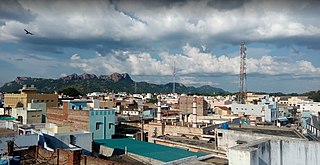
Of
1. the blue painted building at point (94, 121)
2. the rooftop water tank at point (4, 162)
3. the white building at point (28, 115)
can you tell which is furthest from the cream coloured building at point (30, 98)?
the rooftop water tank at point (4, 162)

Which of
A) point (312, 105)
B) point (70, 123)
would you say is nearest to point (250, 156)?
point (70, 123)

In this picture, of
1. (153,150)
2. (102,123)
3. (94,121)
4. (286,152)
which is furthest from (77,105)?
(286,152)

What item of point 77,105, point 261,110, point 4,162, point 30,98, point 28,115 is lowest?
point 261,110

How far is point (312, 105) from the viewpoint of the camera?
68.1 meters

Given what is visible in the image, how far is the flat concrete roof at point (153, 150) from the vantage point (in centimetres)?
1806

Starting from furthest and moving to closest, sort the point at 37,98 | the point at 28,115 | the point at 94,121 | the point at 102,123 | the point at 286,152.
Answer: the point at 37,98 < the point at 28,115 < the point at 102,123 < the point at 94,121 < the point at 286,152

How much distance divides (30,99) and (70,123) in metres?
18.8

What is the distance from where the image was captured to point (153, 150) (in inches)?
789

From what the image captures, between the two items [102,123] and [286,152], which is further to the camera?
[102,123]

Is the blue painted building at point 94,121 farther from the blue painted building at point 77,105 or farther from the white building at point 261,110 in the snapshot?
the white building at point 261,110

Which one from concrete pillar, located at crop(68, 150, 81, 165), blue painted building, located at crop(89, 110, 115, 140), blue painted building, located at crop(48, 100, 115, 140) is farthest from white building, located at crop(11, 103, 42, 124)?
concrete pillar, located at crop(68, 150, 81, 165)

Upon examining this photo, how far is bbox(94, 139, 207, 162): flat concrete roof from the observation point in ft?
59.3

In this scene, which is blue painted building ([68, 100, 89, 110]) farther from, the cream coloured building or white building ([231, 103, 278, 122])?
white building ([231, 103, 278, 122])

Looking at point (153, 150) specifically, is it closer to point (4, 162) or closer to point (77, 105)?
point (4, 162)
